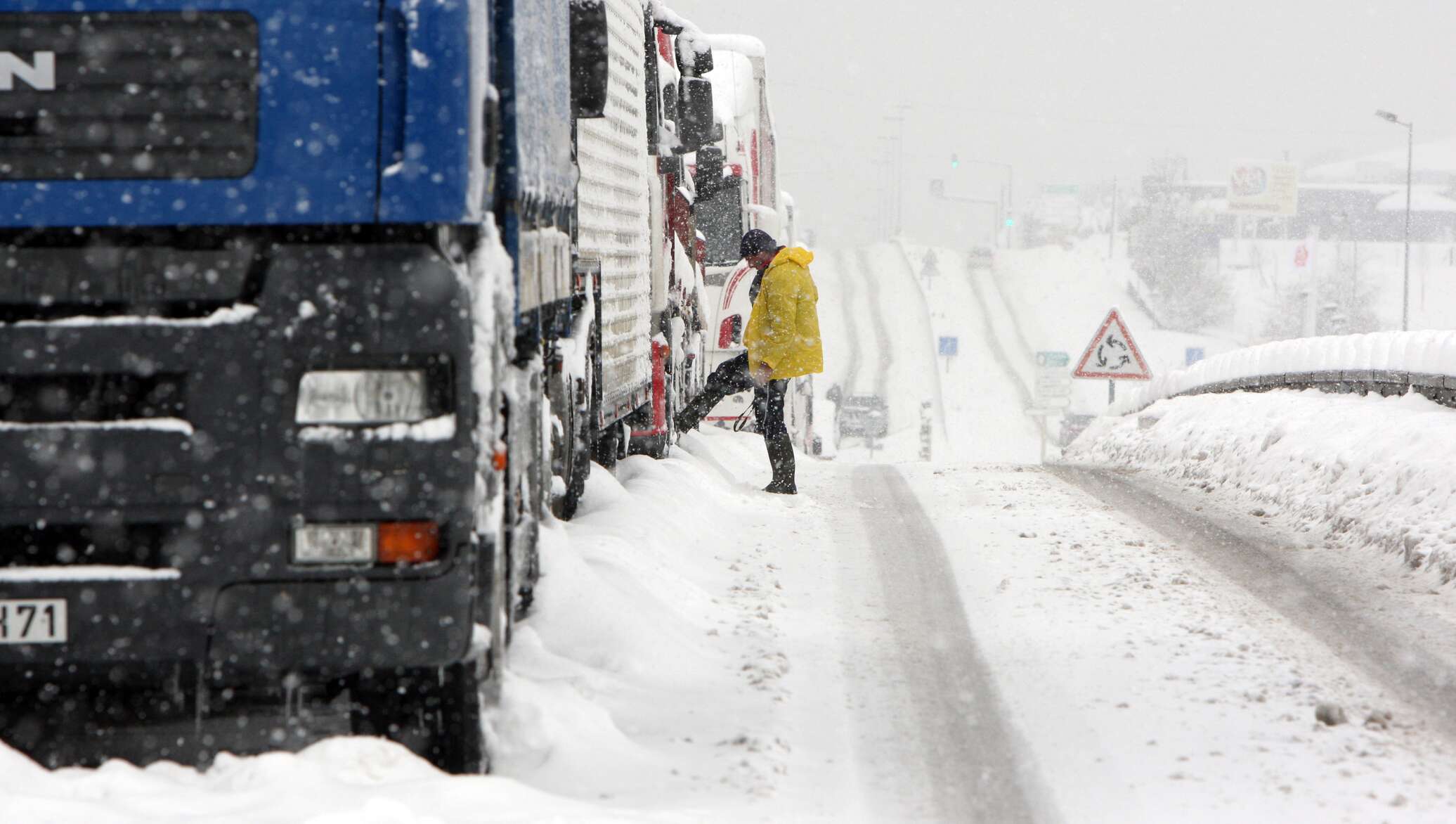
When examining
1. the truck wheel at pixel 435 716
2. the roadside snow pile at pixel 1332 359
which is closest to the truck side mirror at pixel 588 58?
the truck wheel at pixel 435 716

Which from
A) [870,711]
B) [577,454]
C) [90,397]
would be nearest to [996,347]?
[577,454]

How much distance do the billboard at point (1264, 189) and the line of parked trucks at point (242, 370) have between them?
119 m

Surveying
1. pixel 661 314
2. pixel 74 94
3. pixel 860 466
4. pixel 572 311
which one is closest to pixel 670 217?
pixel 661 314

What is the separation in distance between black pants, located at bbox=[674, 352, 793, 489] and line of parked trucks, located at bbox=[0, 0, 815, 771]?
261 inches

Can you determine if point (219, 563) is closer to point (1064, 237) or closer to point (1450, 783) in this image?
point (1450, 783)

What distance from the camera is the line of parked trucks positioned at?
374 centimetres

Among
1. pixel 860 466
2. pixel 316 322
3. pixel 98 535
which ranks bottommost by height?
pixel 860 466

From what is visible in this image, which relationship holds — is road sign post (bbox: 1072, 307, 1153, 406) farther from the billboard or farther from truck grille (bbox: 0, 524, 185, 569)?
the billboard

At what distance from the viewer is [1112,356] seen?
21.1 meters

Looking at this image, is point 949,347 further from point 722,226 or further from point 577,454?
point 577,454

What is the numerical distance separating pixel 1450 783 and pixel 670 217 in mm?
8888

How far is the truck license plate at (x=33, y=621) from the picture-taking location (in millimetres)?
3734

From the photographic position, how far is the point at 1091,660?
5.93 m

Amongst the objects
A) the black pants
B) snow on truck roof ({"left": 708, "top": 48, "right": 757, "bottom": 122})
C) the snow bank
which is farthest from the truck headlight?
snow on truck roof ({"left": 708, "top": 48, "right": 757, "bottom": 122})
